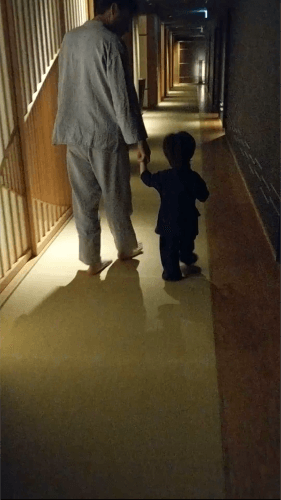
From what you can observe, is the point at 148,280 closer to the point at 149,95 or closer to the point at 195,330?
the point at 195,330

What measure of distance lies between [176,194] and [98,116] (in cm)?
54

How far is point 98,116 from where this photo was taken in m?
2.31

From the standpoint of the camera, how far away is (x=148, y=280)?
2.50 metres

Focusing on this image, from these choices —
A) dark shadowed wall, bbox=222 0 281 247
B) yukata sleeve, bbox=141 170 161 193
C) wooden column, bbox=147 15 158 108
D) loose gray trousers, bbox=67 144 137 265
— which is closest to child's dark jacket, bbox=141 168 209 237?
yukata sleeve, bbox=141 170 161 193

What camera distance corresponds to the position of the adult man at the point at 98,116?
2221mm

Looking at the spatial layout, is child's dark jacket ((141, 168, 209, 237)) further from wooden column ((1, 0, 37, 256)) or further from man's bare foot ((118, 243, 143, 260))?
wooden column ((1, 0, 37, 256))

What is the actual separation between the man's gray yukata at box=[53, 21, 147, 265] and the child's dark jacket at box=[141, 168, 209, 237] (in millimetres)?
193

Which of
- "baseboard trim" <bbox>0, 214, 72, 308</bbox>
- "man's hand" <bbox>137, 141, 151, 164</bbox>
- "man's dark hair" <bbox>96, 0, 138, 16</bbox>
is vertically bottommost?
"baseboard trim" <bbox>0, 214, 72, 308</bbox>

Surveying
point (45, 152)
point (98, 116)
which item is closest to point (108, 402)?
point (98, 116)

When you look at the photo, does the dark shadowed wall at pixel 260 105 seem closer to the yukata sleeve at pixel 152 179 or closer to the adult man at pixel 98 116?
the yukata sleeve at pixel 152 179

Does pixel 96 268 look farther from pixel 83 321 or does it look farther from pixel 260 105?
pixel 260 105

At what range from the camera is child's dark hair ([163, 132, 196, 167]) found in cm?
229

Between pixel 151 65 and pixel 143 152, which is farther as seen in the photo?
pixel 151 65

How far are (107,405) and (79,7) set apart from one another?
10.4ft
